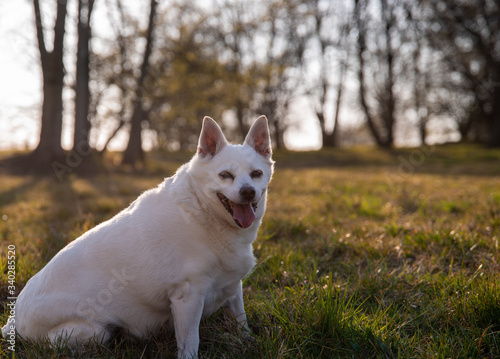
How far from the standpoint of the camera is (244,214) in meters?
2.76

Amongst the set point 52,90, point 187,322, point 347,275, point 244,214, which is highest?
point 52,90

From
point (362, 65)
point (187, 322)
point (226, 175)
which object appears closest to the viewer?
point (187, 322)

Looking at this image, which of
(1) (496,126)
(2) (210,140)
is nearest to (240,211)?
(2) (210,140)

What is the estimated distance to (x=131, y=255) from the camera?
2.64 meters

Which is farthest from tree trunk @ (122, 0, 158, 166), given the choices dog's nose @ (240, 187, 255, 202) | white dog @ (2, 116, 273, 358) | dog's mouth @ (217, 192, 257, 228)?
dog's nose @ (240, 187, 255, 202)

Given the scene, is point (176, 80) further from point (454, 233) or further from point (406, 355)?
point (406, 355)

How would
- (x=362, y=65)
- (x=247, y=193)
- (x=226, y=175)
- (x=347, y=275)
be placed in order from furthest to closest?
1. (x=362, y=65)
2. (x=347, y=275)
3. (x=226, y=175)
4. (x=247, y=193)

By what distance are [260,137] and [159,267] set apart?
1.28 m

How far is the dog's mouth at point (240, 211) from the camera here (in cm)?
272

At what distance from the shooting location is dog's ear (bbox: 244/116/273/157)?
10.2 feet

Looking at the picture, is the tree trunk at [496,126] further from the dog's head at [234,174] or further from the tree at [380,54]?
the dog's head at [234,174]

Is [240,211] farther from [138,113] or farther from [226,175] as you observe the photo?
[138,113]

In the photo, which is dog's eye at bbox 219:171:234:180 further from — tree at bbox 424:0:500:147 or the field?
tree at bbox 424:0:500:147

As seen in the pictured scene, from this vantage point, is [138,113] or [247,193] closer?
[247,193]
